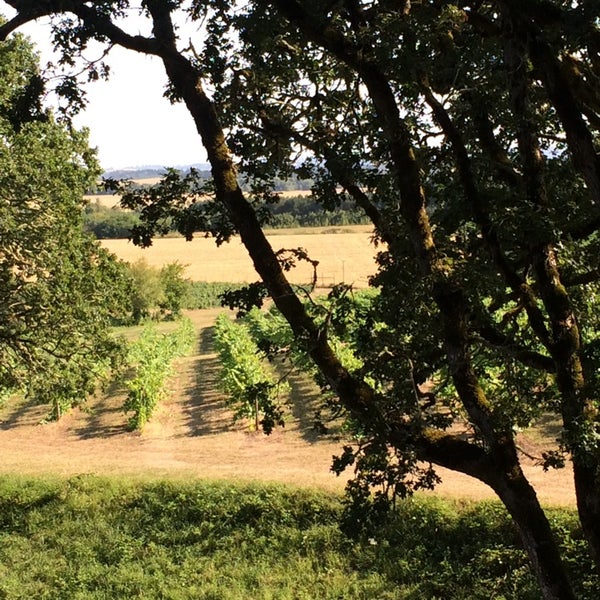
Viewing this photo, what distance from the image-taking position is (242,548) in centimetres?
1344

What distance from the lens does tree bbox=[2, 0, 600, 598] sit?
219 inches

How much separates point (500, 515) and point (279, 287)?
973cm

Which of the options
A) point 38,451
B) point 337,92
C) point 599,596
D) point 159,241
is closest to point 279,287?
point 337,92

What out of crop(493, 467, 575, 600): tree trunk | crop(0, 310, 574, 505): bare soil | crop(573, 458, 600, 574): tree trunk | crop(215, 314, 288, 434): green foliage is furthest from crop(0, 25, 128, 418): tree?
crop(573, 458, 600, 574): tree trunk

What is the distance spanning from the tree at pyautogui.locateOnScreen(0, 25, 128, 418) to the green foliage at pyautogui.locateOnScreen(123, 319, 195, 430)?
4425 mm

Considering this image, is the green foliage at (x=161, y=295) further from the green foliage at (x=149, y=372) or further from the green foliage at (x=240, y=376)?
the green foliage at (x=240, y=376)

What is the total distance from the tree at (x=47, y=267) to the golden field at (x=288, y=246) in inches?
1739

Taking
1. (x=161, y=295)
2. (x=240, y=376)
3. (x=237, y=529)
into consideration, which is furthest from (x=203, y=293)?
(x=237, y=529)

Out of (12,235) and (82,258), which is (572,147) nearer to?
(12,235)

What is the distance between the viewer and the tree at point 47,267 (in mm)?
14516

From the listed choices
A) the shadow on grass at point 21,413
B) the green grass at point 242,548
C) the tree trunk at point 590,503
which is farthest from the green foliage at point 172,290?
the tree trunk at point 590,503

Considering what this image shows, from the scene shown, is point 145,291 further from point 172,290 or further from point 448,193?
point 448,193

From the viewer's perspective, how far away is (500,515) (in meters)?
13.3

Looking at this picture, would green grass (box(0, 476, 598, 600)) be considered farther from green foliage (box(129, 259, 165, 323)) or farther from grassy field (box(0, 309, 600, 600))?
green foliage (box(129, 259, 165, 323))
